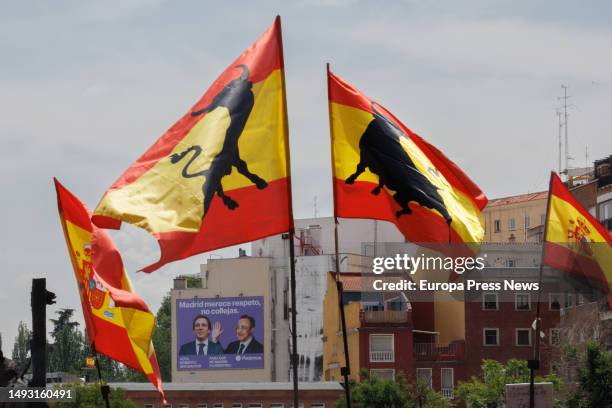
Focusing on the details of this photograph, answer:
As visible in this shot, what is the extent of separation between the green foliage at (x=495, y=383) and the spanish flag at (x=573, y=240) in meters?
58.7

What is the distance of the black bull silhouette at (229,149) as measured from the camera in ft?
67.7

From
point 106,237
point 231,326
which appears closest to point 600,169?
point 231,326

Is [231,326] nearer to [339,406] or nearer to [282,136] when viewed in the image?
[339,406]

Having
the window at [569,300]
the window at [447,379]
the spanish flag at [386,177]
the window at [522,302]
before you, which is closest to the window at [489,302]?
the window at [522,302]

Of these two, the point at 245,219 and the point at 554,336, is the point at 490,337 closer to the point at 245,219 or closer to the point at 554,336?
the point at 554,336

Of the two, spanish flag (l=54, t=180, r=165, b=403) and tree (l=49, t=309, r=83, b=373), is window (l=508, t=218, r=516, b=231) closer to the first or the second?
tree (l=49, t=309, r=83, b=373)

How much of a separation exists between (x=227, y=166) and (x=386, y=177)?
2733 millimetres

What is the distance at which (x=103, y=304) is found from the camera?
26719 mm

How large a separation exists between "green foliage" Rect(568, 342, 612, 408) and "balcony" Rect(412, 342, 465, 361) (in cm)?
4087

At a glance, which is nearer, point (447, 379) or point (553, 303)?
point (447, 379)

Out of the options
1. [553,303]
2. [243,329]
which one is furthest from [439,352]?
[243,329]

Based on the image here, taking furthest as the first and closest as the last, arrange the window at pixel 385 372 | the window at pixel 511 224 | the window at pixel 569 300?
the window at pixel 511 224 < the window at pixel 385 372 < the window at pixel 569 300

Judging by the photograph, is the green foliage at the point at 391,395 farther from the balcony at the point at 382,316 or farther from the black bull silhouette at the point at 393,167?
the black bull silhouette at the point at 393,167

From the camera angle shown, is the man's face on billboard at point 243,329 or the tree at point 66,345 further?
the tree at point 66,345
